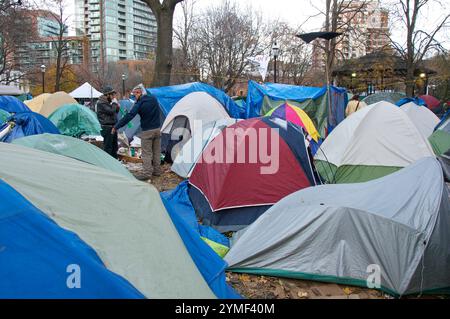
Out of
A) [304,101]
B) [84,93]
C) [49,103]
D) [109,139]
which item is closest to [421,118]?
[304,101]

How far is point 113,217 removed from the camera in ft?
7.90

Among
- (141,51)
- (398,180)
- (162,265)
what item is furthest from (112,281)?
(141,51)

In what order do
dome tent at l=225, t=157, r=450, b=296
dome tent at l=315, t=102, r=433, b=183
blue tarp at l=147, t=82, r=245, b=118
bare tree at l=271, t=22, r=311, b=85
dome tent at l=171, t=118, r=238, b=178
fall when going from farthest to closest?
1. bare tree at l=271, t=22, r=311, b=85
2. blue tarp at l=147, t=82, r=245, b=118
3. dome tent at l=171, t=118, r=238, b=178
4. dome tent at l=315, t=102, r=433, b=183
5. dome tent at l=225, t=157, r=450, b=296

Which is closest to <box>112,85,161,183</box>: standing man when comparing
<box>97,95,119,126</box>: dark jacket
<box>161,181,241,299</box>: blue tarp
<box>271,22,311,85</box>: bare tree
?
<box>97,95,119,126</box>: dark jacket

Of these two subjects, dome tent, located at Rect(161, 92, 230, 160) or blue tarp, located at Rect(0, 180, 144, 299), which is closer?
blue tarp, located at Rect(0, 180, 144, 299)

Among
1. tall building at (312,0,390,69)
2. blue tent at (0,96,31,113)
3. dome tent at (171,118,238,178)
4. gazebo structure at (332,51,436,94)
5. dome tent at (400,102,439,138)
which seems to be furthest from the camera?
gazebo structure at (332,51,436,94)

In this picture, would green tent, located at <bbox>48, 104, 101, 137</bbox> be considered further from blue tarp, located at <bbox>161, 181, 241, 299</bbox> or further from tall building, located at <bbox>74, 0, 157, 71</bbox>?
tall building, located at <bbox>74, 0, 157, 71</bbox>

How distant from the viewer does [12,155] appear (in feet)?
8.32

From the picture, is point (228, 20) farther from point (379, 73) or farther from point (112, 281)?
point (112, 281)

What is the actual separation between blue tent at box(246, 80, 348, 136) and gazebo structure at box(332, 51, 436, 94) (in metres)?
10.9

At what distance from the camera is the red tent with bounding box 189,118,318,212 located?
214 inches

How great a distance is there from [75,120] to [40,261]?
12901 millimetres

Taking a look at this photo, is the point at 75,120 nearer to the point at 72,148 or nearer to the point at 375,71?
the point at 72,148
